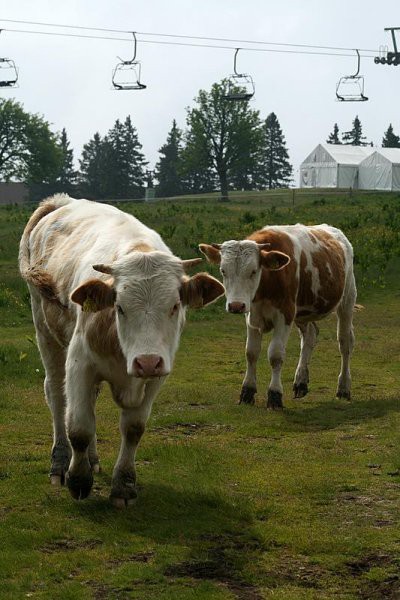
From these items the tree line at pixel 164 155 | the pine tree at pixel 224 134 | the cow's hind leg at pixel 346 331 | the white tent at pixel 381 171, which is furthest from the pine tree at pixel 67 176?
the cow's hind leg at pixel 346 331

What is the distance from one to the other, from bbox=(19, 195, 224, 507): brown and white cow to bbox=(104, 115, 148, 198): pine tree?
98707 mm

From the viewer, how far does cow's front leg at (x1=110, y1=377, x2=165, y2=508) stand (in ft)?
24.9

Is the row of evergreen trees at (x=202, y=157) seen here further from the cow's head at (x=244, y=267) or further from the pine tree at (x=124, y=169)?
the cow's head at (x=244, y=267)

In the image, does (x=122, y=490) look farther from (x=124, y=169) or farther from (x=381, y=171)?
(x=124, y=169)

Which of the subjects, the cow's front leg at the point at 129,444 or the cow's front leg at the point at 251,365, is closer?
the cow's front leg at the point at 129,444

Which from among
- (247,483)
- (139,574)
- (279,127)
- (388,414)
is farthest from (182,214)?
(279,127)

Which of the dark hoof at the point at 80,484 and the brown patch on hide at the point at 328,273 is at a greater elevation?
the brown patch on hide at the point at 328,273

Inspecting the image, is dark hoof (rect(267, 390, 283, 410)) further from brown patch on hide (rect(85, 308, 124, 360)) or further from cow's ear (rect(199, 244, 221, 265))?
brown patch on hide (rect(85, 308, 124, 360))

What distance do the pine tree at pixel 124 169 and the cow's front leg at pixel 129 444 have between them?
3937 inches

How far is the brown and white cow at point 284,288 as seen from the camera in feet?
42.4

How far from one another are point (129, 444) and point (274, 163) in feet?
441

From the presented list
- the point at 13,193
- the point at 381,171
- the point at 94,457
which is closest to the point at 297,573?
the point at 94,457

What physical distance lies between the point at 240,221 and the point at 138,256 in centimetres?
2639

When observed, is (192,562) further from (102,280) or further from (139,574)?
(102,280)
